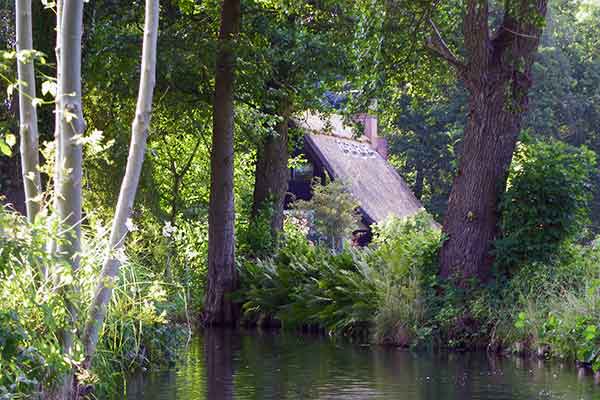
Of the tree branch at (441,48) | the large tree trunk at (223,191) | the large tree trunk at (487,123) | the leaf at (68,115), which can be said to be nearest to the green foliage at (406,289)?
the large tree trunk at (487,123)

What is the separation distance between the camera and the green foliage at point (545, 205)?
51.3ft

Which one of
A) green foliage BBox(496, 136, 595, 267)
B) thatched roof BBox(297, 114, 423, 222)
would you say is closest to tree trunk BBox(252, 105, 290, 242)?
green foliage BBox(496, 136, 595, 267)

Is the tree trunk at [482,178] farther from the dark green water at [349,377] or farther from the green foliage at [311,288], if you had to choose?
the dark green water at [349,377]

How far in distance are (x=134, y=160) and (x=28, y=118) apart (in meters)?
0.85

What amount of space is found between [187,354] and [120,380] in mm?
3223

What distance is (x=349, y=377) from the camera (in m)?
12.3

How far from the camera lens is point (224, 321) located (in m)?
20.5

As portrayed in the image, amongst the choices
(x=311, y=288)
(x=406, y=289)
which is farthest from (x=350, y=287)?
(x=406, y=289)

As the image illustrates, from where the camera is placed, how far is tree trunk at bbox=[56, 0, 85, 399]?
7496 millimetres

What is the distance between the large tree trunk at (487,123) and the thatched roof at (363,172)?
16.8 meters

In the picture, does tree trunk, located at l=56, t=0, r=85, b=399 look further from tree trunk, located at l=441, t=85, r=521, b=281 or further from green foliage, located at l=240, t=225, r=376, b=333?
green foliage, located at l=240, t=225, r=376, b=333

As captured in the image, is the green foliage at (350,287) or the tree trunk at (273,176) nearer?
the green foliage at (350,287)

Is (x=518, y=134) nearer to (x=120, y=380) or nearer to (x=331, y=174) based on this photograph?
(x=120, y=380)

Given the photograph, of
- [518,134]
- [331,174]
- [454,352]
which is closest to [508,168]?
[518,134]
